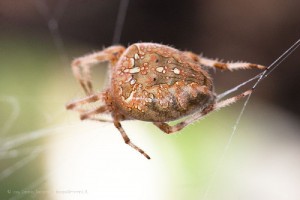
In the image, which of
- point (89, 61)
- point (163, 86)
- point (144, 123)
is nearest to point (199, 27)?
point (144, 123)

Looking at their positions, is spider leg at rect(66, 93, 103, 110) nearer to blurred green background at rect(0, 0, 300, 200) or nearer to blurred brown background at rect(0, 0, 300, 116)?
blurred green background at rect(0, 0, 300, 200)

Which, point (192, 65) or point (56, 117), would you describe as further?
point (56, 117)

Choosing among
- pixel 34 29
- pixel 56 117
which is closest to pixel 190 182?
pixel 56 117

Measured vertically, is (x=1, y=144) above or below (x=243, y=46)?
below

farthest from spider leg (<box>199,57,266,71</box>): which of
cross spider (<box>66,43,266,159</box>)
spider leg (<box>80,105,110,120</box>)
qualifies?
spider leg (<box>80,105,110,120</box>)

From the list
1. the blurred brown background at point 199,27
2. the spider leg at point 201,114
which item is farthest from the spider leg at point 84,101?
the blurred brown background at point 199,27

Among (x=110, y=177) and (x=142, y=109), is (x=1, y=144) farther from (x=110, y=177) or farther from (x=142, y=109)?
(x=142, y=109)

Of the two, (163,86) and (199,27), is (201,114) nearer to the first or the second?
(163,86)
